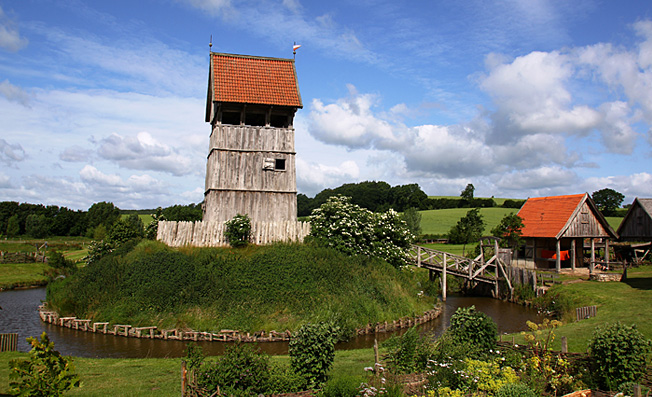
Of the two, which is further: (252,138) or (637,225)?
(637,225)

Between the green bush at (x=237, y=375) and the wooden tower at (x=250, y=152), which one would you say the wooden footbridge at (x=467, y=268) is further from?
the green bush at (x=237, y=375)

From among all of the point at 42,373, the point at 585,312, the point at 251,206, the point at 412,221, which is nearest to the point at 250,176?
the point at 251,206

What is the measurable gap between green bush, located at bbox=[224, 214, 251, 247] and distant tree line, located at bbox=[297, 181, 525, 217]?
79787 mm

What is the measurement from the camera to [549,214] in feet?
129

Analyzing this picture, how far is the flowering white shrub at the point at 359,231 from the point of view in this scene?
2816 cm

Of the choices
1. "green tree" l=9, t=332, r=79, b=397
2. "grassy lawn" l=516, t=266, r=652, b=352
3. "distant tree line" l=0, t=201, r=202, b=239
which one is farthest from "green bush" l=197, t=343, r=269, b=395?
"distant tree line" l=0, t=201, r=202, b=239

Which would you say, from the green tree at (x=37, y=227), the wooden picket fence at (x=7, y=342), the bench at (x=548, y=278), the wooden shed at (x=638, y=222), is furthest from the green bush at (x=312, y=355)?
the green tree at (x=37, y=227)

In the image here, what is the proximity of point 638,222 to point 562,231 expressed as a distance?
1615 cm

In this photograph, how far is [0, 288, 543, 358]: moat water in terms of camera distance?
19344mm

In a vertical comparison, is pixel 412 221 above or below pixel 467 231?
above

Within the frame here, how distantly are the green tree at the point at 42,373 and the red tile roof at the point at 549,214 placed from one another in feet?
120

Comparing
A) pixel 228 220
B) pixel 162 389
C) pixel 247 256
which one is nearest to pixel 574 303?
pixel 247 256

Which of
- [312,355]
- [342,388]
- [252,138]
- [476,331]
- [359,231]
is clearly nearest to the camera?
[342,388]

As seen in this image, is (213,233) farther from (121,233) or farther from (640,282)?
(640,282)
